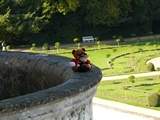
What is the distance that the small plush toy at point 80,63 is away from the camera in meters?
5.98

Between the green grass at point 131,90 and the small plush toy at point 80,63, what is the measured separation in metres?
14.5

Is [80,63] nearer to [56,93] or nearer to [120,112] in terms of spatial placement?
[56,93]

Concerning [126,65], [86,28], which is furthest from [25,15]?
[126,65]

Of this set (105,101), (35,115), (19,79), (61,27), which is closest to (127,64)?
(105,101)

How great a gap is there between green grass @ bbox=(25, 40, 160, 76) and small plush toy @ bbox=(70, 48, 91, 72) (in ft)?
70.9

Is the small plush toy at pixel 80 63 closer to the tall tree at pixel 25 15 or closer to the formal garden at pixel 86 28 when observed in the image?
the formal garden at pixel 86 28

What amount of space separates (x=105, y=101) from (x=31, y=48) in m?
19.2

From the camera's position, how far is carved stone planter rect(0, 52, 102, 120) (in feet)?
15.0

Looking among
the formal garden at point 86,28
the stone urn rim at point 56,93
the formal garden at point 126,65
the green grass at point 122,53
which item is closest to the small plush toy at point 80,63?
the stone urn rim at point 56,93

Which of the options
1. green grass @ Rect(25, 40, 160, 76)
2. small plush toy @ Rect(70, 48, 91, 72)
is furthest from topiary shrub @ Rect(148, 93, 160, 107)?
small plush toy @ Rect(70, 48, 91, 72)

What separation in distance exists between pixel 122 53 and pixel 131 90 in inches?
512

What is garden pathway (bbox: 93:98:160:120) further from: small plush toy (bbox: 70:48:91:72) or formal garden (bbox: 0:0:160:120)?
small plush toy (bbox: 70:48:91:72)

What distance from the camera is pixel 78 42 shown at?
43.8 metres

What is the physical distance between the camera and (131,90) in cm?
2319
